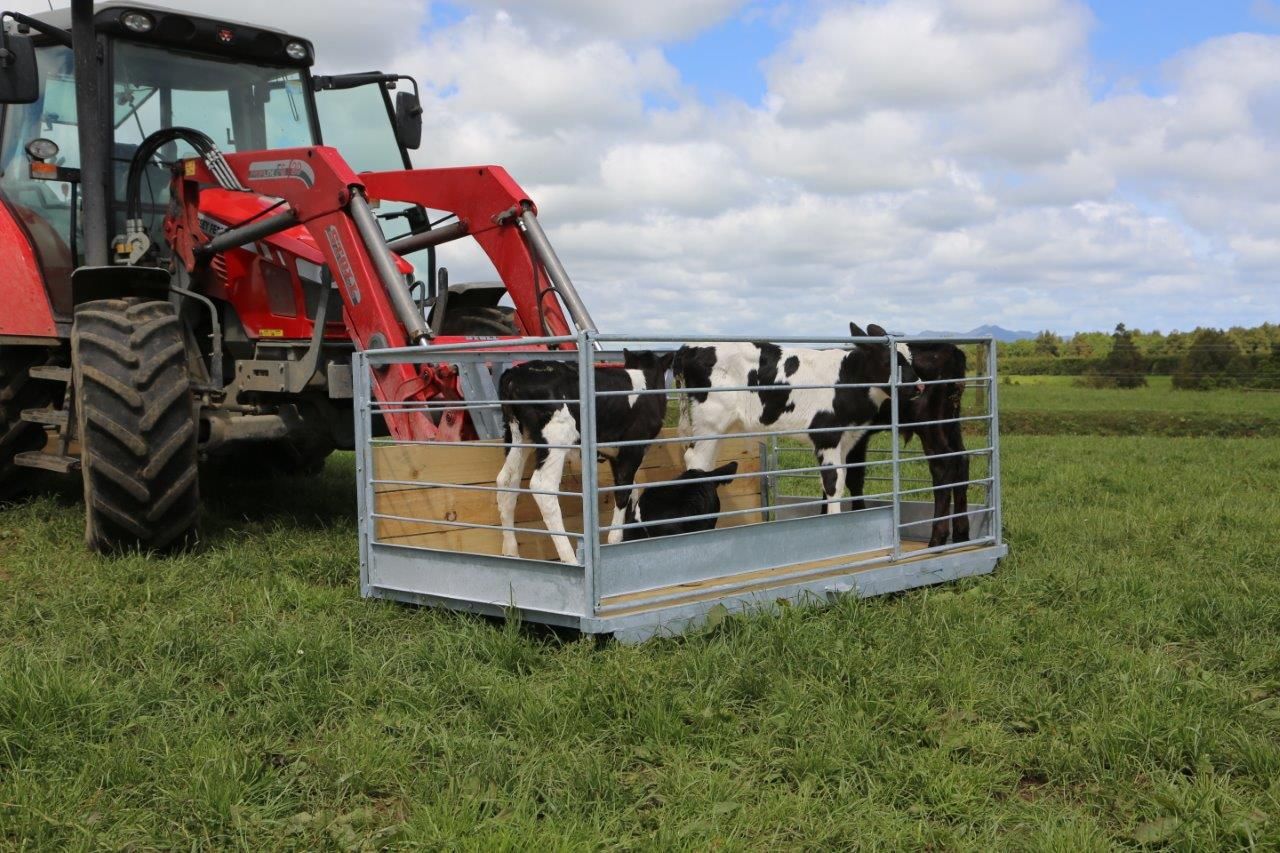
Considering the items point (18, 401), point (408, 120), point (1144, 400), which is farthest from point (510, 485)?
point (1144, 400)

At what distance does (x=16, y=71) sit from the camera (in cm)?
645

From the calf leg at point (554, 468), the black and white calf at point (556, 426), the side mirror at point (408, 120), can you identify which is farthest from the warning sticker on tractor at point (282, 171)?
the calf leg at point (554, 468)

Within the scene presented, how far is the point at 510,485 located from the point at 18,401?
14.2 ft

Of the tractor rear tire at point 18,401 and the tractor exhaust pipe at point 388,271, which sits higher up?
the tractor exhaust pipe at point 388,271

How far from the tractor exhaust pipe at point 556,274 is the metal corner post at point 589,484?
2.35 m

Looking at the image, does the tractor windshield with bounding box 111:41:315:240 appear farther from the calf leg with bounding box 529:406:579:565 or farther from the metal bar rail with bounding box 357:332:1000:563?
the calf leg with bounding box 529:406:579:565

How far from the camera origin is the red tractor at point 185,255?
6453 millimetres

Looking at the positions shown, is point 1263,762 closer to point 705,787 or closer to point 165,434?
point 705,787

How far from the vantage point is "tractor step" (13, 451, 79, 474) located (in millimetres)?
7113

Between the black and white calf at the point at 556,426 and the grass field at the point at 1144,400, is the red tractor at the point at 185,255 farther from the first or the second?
the grass field at the point at 1144,400

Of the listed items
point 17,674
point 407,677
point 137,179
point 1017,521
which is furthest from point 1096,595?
point 137,179

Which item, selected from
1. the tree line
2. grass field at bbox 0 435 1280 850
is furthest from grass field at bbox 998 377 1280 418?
grass field at bbox 0 435 1280 850

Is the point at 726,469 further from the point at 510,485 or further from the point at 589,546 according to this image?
the point at 589,546

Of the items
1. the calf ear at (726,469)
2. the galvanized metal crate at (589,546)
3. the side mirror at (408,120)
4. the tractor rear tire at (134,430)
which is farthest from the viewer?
the side mirror at (408,120)
